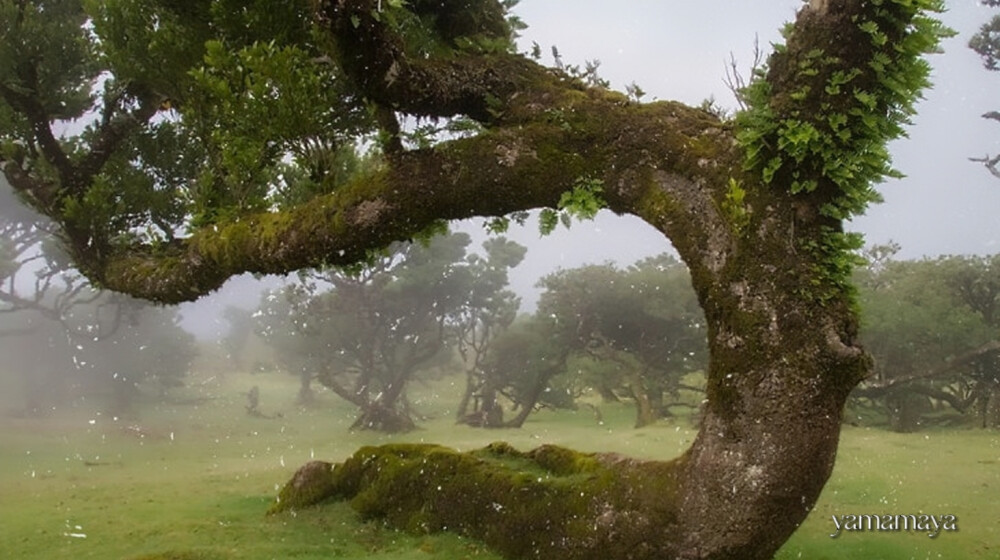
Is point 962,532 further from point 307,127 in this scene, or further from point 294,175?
point 294,175

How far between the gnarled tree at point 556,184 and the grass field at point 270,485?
1816mm

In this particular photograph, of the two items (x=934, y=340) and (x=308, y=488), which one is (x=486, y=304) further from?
(x=308, y=488)

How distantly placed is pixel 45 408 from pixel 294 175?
39.1m

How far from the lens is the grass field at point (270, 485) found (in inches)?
376

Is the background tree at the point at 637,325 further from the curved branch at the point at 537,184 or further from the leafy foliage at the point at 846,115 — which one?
the leafy foliage at the point at 846,115

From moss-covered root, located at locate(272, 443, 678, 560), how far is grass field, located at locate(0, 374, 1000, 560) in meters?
0.41

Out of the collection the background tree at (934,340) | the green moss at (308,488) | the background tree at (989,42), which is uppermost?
the background tree at (989,42)

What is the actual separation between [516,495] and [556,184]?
442 centimetres

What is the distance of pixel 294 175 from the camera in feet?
42.8

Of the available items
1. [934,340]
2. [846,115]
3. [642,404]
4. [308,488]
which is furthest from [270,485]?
[934,340]

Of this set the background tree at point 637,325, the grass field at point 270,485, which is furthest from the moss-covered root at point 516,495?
the background tree at point 637,325

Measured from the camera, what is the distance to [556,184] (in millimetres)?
7930

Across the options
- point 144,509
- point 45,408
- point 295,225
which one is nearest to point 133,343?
point 45,408

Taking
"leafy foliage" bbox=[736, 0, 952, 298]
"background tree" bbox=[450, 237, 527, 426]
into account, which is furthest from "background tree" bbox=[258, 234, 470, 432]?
"leafy foliage" bbox=[736, 0, 952, 298]
